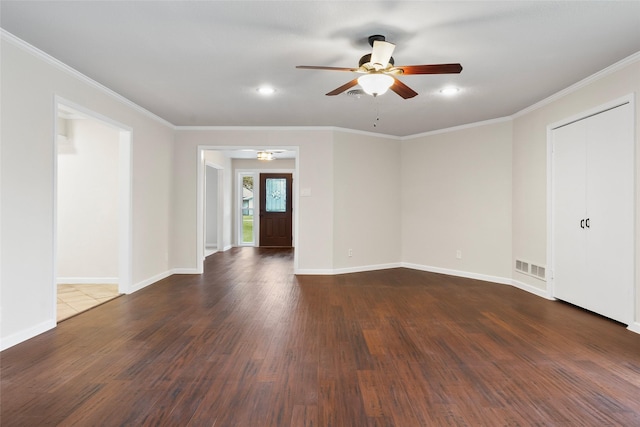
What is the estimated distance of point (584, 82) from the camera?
3736mm

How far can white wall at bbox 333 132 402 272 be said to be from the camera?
19.6 ft

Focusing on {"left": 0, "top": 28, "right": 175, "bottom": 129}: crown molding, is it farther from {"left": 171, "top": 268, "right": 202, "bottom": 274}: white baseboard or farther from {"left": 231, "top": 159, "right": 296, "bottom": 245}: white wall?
{"left": 231, "top": 159, "right": 296, "bottom": 245}: white wall

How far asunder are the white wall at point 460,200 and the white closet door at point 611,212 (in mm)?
1495

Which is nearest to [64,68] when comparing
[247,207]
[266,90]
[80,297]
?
[266,90]

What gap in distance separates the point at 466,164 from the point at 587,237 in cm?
223

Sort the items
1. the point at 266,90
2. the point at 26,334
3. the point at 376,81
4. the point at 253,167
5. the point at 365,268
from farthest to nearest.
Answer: the point at 253,167 < the point at 365,268 < the point at 266,90 < the point at 26,334 < the point at 376,81

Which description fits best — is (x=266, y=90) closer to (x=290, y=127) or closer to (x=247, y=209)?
(x=290, y=127)

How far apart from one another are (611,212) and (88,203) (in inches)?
243

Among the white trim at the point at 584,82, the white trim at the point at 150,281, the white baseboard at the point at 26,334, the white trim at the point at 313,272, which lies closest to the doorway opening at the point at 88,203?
the white trim at the point at 150,281

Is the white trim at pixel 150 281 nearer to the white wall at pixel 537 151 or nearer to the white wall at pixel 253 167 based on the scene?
the white wall at pixel 253 167

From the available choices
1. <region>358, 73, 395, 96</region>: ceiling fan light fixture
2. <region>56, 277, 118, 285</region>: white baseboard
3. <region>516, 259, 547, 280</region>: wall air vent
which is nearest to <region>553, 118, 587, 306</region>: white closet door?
<region>516, 259, 547, 280</region>: wall air vent

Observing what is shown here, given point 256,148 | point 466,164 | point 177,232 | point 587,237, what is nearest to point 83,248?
point 177,232

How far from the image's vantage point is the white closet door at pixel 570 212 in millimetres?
3895

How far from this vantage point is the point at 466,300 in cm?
429
